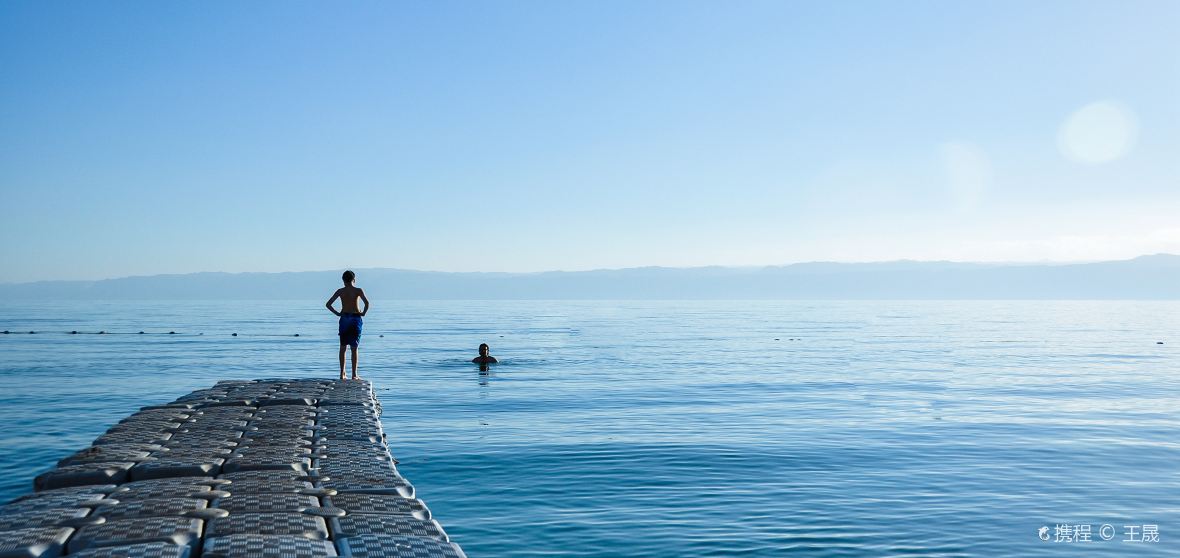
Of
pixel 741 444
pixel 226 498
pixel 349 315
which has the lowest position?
pixel 741 444

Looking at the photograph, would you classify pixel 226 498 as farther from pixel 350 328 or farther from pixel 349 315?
pixel 350 328

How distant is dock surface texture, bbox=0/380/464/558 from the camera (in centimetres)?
607

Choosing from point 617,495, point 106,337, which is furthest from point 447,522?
point 106,337

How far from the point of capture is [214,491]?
7.83 m

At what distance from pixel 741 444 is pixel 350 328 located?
9.02 m

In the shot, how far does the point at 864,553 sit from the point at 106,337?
62.1 metres

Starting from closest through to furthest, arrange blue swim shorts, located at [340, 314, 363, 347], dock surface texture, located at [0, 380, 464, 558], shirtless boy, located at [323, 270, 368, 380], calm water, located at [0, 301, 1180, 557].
A: dock surface texture, located at [0, 380, 464, 558] < calm water, located at [0, 301, 1180, 557] < shirtless boy, located at [323, 270, 368, 380] < blue swim shorts, located at [340, 314, 363, 347]

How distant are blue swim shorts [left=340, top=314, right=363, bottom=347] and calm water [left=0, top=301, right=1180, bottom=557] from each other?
221cm

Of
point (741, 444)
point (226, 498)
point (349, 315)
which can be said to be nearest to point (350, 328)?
point (349, 315)

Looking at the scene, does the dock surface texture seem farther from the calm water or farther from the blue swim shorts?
the blue swim shorts

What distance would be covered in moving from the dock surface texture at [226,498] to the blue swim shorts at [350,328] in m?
7.98

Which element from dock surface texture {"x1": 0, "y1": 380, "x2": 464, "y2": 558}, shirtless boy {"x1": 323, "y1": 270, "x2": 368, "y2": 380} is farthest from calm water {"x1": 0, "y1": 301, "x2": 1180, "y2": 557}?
dock surface texture {"x1": 0, "y1": 380, "x2": 464, "y2": 558}

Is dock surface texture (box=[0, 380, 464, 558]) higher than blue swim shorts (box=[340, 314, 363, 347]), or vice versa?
blue swim shorts (box=[340, 314, 363, 347])

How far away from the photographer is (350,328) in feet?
69.7
